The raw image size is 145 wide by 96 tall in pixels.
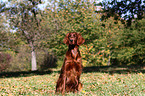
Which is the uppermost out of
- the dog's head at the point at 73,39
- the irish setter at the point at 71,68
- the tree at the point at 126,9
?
the tree at the point at 126,9

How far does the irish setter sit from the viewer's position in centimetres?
497

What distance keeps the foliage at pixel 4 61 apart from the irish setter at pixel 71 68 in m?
15.5

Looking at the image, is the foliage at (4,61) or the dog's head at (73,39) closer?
the dog's head at (73,39)

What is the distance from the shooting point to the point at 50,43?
17.7 meters

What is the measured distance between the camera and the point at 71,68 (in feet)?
16.4

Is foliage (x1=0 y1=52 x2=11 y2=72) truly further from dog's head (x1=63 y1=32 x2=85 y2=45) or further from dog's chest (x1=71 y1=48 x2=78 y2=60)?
dog's chest (x1=71 y1=48 x2=78 y2=60)

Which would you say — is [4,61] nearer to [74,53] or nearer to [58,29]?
[58,29]

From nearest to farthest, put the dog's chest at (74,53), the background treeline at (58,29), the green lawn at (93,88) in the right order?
the dog's chest at (74,53), the green lawn at (93,88), the background treeline at (58,29)

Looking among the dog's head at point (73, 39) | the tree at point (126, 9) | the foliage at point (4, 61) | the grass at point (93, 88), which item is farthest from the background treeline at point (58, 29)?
the dog's head at point (73, 39)

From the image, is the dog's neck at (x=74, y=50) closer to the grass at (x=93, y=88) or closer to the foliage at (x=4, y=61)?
the grass at (x=93, y=88)

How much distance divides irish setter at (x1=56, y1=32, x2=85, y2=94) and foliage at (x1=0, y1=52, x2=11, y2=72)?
1551 centimetres

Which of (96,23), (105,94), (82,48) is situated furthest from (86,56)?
(105,94)

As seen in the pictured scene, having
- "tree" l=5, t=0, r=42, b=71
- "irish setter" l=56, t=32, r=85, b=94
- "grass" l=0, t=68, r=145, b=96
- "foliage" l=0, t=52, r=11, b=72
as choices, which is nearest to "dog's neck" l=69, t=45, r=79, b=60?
"irish setter" l=56, t=32, r=85, b=94

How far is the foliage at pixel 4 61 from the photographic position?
63.1ft
